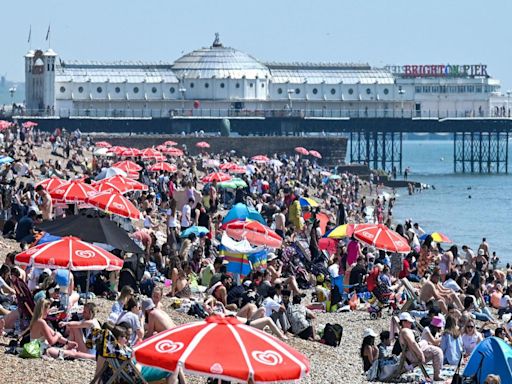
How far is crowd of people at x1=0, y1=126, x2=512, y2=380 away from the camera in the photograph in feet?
50.4

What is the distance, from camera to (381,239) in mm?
22906

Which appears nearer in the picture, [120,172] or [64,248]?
[64,248]

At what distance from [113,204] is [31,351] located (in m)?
7.44

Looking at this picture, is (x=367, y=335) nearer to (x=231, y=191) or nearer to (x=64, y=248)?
(x=64, y=248)

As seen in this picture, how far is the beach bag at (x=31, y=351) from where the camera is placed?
14820mm

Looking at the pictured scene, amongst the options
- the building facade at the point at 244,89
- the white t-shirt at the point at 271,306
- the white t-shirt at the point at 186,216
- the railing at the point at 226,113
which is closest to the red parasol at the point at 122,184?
the white t-shirt at the point at 186,216

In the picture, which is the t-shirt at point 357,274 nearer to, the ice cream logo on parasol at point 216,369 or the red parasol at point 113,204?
the red parasol at point 113,204

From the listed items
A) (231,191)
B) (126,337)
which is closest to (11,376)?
(126,337)

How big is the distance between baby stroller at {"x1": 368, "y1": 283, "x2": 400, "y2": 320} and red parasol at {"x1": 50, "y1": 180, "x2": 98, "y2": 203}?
4633mm

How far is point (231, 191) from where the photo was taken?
4131 centimetres

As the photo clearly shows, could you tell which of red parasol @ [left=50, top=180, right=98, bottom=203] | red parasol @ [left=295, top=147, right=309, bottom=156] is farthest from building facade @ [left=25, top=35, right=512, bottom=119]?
red parasol @ [left=50, top=180, right=98, bottom=203]

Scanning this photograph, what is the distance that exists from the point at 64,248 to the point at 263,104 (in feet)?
276

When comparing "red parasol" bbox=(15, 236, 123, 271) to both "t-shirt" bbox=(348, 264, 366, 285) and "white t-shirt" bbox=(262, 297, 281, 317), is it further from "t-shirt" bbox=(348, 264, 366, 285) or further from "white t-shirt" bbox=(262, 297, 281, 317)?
"t-shirt" bbox=(348, 264, 366, 285)

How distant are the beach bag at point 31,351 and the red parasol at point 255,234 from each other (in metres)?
8.63
